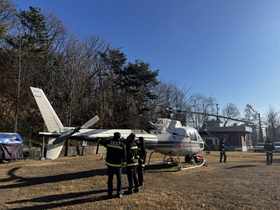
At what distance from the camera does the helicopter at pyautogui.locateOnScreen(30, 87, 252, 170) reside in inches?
309

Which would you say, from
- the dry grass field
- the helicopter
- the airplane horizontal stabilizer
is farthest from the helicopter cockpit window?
the airplane horizontal stabilizer

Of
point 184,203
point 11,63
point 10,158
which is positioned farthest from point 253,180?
point 11,63

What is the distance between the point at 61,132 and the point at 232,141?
3763 cm

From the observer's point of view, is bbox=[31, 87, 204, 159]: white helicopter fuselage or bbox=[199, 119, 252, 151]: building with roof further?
bbox=[199, 119, 252, 151]: building with roof

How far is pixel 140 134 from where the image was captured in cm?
1028

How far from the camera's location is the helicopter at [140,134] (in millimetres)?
7845

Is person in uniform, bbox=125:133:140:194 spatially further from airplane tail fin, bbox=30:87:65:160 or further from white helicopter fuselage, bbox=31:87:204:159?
airplane tail fin, bbox=30:87:65:160

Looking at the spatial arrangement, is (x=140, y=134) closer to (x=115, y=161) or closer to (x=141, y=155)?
(x=141, y=155)

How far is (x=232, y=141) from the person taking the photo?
38.2 meters

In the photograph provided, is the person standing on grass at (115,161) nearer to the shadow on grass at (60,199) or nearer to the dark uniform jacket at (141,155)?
the shadow on grass at (60,199)

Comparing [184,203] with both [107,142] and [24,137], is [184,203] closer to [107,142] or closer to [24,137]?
A: [107,142]

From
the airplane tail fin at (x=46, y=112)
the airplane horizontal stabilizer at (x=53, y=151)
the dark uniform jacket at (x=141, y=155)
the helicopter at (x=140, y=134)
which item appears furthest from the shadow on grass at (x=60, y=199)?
the airplane tail fin at (x=46, y=112)

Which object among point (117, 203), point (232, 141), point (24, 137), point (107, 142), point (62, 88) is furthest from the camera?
point (232, 141)

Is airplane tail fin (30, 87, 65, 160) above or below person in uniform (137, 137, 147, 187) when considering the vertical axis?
above
